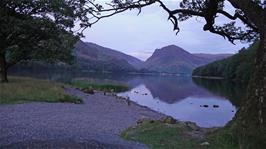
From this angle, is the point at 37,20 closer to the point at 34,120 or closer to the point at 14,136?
the point at 34,120

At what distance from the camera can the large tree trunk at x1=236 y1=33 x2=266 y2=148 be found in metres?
12.3

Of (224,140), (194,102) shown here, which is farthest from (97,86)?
(224,140)

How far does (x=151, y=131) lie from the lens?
665 inches

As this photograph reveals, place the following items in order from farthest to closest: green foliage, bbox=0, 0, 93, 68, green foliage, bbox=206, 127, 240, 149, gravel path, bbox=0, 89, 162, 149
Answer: green foliage, bbox=0, 0, 93, 68
gravel path, bbox=0, 89, 162, 149
green foliage, bbox=206, 127, 240, 149

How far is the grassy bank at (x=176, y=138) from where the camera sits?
13592mm

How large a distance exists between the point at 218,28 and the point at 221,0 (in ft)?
4.55

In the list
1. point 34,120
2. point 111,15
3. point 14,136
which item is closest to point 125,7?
point 111,15

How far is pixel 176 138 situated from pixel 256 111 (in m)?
3.60

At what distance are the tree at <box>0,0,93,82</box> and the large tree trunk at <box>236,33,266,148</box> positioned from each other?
95.3 ft

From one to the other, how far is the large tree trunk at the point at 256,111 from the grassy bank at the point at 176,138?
0.61m

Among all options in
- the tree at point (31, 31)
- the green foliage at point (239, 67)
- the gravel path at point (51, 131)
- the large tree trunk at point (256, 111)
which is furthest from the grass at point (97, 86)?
the large tree trunk at point (256, 111)

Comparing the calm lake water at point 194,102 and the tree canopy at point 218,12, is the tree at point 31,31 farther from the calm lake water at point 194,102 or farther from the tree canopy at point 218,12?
the tree canopy at point 218,12

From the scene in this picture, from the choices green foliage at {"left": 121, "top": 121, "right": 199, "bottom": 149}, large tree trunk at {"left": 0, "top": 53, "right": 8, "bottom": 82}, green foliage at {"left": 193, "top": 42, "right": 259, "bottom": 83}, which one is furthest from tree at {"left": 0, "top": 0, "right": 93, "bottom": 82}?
green foliage at {"left": 193, "top": 42, "right": 259, "bottom": 83}

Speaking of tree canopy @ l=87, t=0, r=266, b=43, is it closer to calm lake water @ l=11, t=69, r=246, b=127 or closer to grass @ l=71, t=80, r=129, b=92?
calm lake water @ l=11, t=69, r=246, b=127
